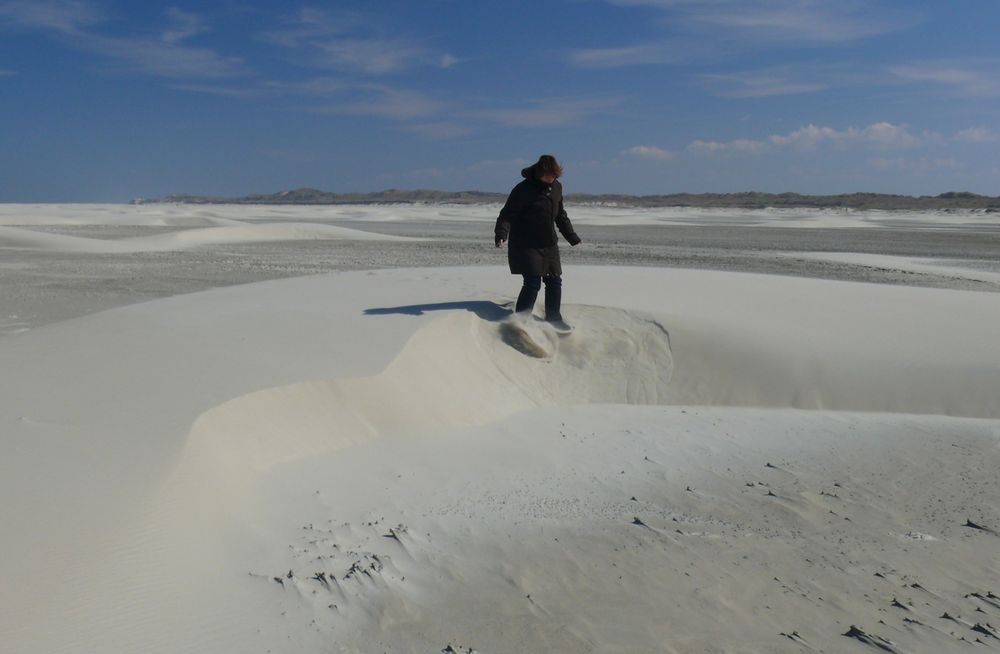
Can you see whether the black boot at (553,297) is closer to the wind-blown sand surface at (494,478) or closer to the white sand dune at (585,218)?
the wind-blown sand surface at (494,478)

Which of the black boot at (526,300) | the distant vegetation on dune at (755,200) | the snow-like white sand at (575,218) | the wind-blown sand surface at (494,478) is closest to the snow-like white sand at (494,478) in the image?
the wind-blown sand surface at (494,478)

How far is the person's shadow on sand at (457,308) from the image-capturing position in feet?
24.8

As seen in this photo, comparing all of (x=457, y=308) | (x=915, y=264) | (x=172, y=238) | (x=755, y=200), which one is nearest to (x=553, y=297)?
(x=457, y=308)

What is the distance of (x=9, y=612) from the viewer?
300 centimetres

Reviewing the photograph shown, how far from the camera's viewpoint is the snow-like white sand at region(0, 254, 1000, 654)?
347 centimetres

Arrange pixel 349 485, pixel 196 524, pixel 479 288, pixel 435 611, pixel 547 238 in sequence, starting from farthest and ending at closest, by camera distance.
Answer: pixel 479 288, pixel 547 238, pixel 349 485, pixel 196 524, pixel 435 611

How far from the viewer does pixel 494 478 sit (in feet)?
17.2

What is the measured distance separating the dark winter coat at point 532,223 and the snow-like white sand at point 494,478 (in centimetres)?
59

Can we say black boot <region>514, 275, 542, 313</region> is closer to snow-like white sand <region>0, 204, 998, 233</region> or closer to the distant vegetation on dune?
snow-like white sand <region>0, 204, 998, 233</region>

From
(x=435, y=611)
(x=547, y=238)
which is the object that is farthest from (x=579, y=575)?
(x=547, y=238)

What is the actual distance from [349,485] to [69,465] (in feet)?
4.69

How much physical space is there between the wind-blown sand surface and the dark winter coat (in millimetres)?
530

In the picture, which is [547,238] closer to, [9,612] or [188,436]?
[188,436]

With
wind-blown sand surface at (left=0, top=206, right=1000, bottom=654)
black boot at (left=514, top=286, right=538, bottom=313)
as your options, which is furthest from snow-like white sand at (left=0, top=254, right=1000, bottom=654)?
black boot at (left=514, top=286, right=538, bottom=313)
